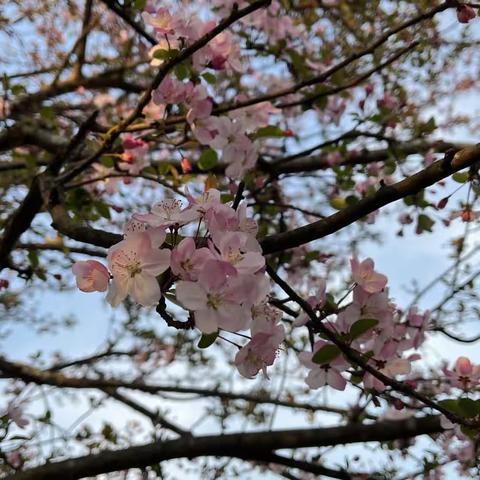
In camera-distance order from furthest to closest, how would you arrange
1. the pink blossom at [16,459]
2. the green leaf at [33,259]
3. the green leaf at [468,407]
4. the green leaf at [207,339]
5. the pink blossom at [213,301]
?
1. the pink blossom at [16,459]
2. the green leaf at [33,259]
3. the green leaf at [468,407]
4. the green leaf at [207,339]
5. the pink blossom at [213,301]

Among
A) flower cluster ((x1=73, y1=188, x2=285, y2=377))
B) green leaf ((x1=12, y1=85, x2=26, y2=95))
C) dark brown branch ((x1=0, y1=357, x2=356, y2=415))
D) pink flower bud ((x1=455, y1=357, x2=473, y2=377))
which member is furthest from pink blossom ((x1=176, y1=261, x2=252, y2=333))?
dark brown branch ((x1=0, y1=357, x2=356, y2=415))

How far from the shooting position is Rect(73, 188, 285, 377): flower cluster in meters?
1.01

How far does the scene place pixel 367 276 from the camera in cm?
150

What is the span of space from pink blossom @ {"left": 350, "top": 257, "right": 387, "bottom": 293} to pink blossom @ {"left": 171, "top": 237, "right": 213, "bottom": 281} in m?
0.61

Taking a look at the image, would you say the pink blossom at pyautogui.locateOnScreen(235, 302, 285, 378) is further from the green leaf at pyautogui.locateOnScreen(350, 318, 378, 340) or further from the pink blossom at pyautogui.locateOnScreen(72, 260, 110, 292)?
the pink blossom at pyautogui.locateOnScreen(72, 260, 110, 292)

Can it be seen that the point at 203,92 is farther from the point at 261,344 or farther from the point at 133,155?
the point at 261,344

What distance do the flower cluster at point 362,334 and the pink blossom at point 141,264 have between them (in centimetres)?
51

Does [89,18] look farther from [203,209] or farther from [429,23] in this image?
[203,209]

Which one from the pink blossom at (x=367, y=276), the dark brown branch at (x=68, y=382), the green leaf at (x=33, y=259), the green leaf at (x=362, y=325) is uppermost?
the green leaf at (x=33, y=259)

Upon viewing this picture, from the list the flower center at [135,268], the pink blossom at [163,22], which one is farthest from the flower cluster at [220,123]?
the flower center at [135,268]

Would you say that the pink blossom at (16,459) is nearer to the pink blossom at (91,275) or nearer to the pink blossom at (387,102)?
the pink blossom at (91,275)

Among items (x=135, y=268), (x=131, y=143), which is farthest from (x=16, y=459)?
(x=135, y=268)

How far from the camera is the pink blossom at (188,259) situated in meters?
1.02

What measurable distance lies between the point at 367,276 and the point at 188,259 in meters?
0.64
